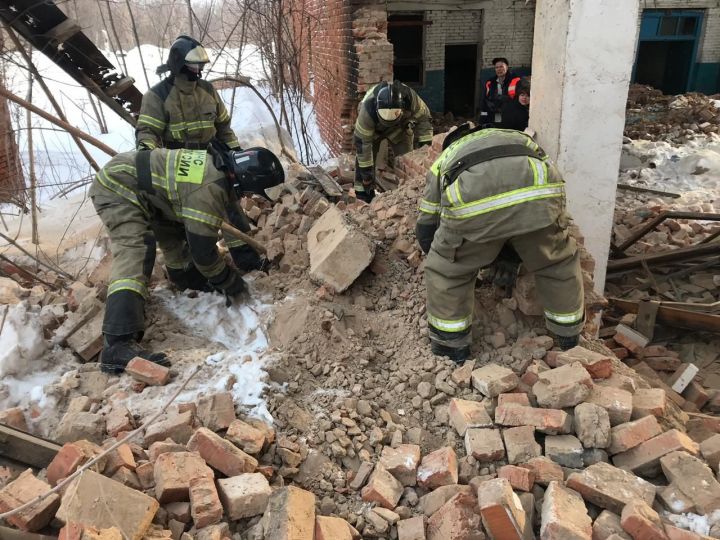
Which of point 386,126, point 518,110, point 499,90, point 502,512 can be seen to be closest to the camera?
point 502,512

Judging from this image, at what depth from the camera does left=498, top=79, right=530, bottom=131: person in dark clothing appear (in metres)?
5.95

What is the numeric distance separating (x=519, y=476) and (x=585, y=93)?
9.22 ft

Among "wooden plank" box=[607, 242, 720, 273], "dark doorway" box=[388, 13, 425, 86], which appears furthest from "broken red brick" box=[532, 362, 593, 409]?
"dark doorway" box=[388, 13, 425, 86]

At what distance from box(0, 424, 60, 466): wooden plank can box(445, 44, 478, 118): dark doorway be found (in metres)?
11.9

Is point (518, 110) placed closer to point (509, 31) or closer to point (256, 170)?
point (256, 170)

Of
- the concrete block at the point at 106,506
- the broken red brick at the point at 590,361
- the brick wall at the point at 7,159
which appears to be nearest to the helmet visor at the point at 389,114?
the broken red brick at the point at 590,361

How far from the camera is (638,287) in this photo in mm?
5270

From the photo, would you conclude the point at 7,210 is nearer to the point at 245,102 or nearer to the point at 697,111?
the point at 245,102

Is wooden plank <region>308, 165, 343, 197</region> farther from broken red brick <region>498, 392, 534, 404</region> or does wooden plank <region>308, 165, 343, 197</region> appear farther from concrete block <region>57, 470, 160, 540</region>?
concrete block <region>57, 470, 160, 540</region>

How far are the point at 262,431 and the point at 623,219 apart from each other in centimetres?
582

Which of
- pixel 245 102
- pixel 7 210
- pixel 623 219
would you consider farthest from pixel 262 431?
pixel 245 102

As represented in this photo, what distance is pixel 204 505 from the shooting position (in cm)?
199

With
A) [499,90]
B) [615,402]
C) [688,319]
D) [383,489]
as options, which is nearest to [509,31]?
[499,90]

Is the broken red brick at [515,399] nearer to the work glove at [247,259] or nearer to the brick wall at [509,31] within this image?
the work glove at [247,259]
